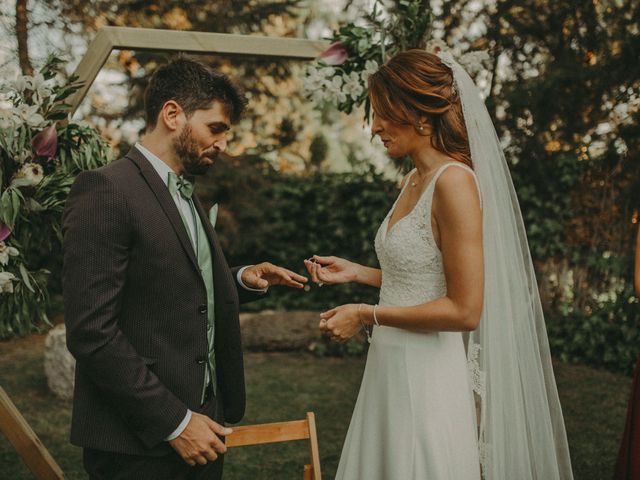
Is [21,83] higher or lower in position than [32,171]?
higher

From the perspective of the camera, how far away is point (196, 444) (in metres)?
1.87

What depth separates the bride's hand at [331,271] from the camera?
2.52 metres

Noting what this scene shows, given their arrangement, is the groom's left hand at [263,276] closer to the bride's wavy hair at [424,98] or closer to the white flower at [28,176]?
the bride's wavy hair at [424,98]

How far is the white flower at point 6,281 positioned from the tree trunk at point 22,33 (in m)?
3.57

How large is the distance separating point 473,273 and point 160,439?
1103 mm

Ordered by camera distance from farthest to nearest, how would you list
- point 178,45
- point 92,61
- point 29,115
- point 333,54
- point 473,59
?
1. point 333,54
2. point 473,59
3. point 178,45
4. point 92,61
5. point 29,115

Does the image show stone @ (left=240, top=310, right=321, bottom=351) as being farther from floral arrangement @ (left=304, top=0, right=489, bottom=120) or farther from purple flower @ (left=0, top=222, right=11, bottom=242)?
purple flower @ (left=0, top=222, right=11, bottom=242)

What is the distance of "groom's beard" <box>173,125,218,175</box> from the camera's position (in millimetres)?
2150

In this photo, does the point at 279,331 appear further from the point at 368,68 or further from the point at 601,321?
the point at 368,68

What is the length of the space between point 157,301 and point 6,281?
1365 millimetres

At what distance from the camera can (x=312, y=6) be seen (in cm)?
1156

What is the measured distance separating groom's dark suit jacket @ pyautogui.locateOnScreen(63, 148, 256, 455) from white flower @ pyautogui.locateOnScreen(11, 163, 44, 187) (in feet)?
3.97

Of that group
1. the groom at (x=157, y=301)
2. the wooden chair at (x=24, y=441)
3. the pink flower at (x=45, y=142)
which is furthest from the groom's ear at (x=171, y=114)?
the wooden chair at (x=24, y=441)

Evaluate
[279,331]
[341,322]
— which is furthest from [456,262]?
[279,331]
